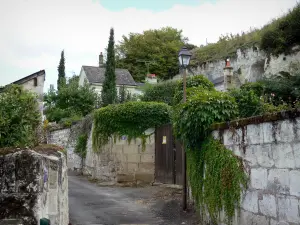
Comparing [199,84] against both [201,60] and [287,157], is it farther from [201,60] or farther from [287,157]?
[201,60]

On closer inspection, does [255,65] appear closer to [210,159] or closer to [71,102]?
[71,102]

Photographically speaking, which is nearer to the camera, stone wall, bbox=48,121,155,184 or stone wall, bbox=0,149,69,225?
Result: stone wall, bbox=0,149,69,225

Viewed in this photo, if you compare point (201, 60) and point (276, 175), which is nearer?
point (276, 175)

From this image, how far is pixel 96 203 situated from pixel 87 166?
19.8ft

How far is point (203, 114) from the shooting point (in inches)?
251

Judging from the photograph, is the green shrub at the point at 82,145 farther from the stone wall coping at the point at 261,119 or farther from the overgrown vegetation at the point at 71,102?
the stone wall coping at the point at 261,119

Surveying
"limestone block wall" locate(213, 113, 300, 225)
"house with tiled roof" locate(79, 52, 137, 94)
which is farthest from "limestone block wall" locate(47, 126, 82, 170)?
"limestone block wall" locate(213, 113, 300, 225)

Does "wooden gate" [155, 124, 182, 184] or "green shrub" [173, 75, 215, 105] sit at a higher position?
"green shrub" [173, 75, 215, 105]

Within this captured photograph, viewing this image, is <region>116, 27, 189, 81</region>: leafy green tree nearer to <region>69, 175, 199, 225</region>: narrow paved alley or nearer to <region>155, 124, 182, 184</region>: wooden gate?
<region>155, 124, 182, 184</region>: wooden gate

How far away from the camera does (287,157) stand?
409cm

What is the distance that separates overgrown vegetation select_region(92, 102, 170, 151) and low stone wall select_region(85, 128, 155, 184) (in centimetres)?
27

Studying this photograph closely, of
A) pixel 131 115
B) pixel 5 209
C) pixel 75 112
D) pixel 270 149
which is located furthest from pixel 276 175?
pixel 75 112

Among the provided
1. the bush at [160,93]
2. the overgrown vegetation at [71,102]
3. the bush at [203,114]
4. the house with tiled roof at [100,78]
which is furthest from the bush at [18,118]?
the house with tiled roof at [100,78]

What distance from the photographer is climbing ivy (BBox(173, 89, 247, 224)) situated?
17.7 feet
